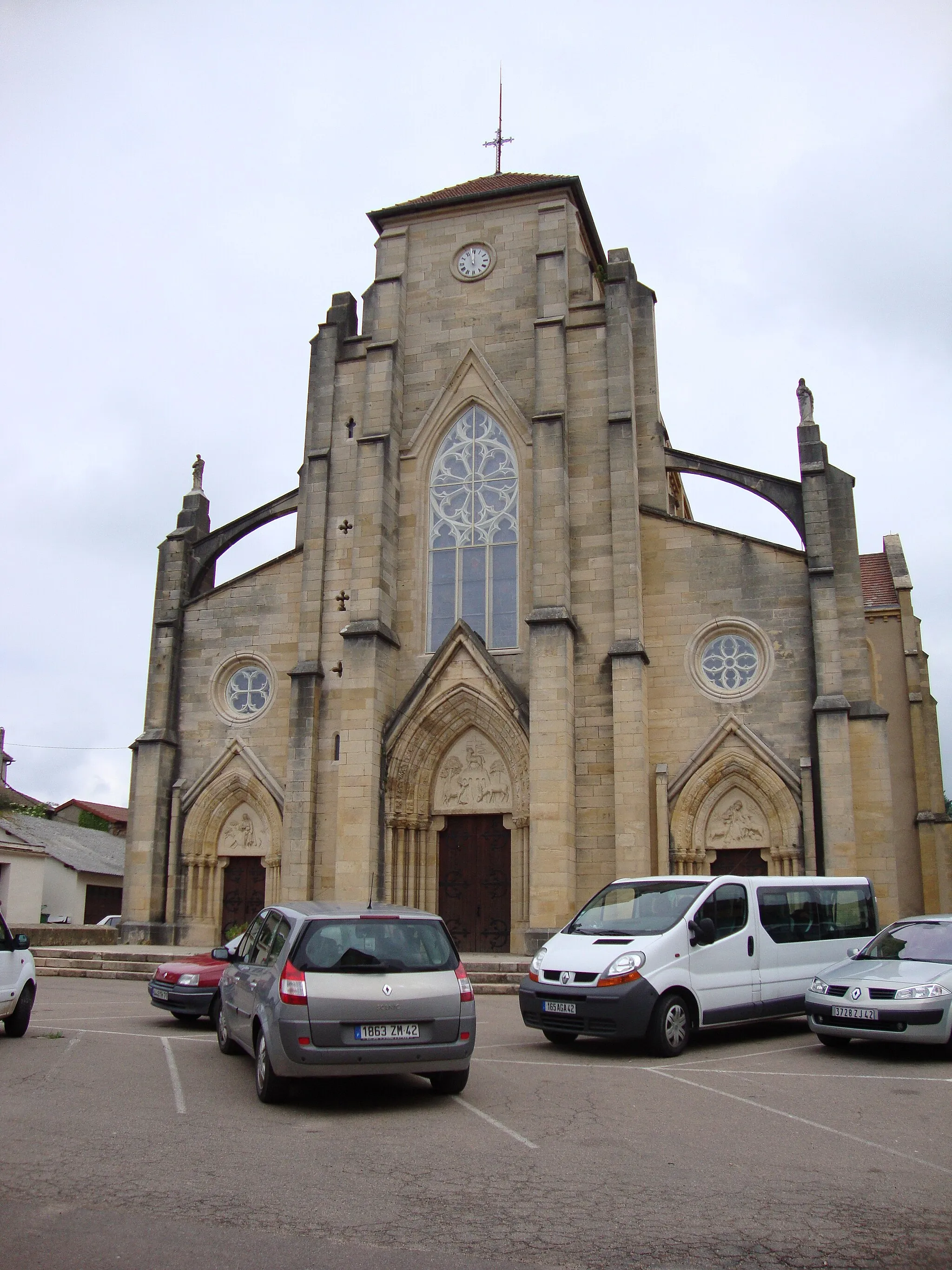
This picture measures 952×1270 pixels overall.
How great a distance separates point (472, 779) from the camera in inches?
899

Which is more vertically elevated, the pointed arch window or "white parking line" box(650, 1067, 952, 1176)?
the pointed arch window

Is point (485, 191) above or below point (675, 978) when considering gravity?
above

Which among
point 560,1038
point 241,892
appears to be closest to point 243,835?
point 241,892

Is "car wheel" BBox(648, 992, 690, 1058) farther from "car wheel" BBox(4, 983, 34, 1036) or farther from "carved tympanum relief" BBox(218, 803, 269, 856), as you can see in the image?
"carved tympanum relief" BBox(218, 803, 269, 856)

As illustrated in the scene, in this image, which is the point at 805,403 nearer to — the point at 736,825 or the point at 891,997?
the point at 736,825

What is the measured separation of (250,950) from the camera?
9.55 m

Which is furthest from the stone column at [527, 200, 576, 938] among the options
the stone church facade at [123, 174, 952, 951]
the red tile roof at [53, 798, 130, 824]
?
the red tile roof at [53, 798, 130, 824]

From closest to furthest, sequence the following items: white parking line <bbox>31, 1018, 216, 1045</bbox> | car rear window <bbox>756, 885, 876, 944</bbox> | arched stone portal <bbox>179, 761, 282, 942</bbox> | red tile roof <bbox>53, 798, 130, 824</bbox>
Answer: white parking line <bbox>31, 1018, 216, 1045</bbox>, car rear window <bbox>756, 885, 876, 944</bbox>, arched stone portal <bbox>179, 761, 282, 942</bbox>, red tile roof <bbox>53, 798, 130, 824</bbox>

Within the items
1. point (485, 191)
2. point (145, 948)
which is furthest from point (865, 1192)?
point (485, 191)

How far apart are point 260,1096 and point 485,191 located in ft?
73.2

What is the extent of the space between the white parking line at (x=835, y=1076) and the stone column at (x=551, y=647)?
1009cm

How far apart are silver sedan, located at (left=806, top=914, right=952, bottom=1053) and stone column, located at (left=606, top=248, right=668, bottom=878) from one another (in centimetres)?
888

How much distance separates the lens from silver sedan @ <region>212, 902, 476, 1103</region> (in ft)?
25.4

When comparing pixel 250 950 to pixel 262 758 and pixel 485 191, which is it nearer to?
pixel 262 758
